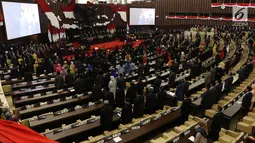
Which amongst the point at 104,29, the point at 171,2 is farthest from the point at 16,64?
the point at 171,2

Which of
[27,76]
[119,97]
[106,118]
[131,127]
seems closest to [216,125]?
[131,127]

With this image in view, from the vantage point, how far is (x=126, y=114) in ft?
20.7

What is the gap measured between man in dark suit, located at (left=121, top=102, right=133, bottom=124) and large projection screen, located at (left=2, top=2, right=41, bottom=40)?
10.8 m

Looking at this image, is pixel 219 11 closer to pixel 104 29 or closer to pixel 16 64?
pixel 104 29

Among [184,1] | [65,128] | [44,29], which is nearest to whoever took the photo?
[65,128]

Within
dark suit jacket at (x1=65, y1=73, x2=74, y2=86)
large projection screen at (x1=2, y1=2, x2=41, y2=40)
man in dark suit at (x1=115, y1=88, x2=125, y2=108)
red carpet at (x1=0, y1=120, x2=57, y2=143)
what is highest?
large projection screen at (x1=2, y1=2, x2=41, y2=40)

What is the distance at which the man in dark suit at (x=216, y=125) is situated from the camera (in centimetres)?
555

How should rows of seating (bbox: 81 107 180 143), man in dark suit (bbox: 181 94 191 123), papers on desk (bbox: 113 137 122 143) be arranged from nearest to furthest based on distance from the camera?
1. papers on desk (bbox: 113 137 122 143)
2. rows of seating (bbox: 81 107 180 143)
3. man in dark suit (bbox: 181 94 191 123)

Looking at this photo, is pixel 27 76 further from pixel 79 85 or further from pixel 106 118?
pixel 106 118

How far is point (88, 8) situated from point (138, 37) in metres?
7.02

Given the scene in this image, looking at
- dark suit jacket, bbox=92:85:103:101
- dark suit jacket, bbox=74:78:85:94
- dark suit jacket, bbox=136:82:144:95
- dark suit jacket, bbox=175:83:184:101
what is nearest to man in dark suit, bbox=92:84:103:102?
dark suit jacket, bbox=92:85:103:101

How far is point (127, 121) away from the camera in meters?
6.40

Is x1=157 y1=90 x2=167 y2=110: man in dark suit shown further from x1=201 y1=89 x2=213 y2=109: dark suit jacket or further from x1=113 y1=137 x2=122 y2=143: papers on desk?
x1=113 y1=137 x2=122 y2=143: papers on desk

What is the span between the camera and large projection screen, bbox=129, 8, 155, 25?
28.4 m
